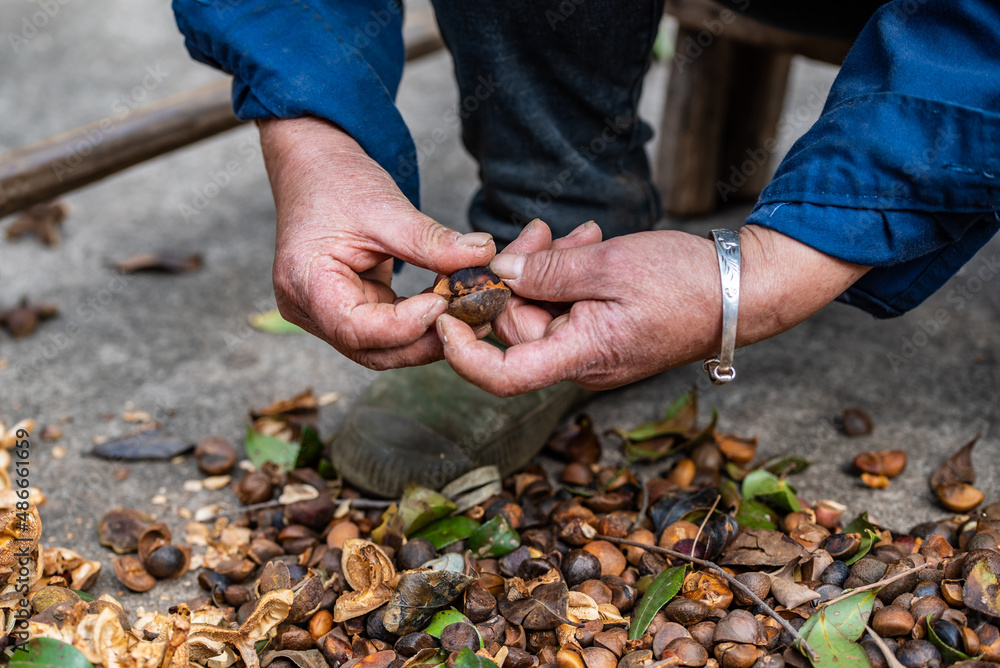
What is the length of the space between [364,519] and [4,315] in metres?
1.29

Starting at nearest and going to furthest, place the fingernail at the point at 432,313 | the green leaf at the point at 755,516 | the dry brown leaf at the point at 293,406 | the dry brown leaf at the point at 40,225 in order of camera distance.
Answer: the fingernail at the point at 432,313 → the green leaf at the point at 755,516 → the dry brown leaf at the point at 293,406 → the dry brown leaf at the point at 40,225

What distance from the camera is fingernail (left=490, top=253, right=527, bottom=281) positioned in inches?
44.2

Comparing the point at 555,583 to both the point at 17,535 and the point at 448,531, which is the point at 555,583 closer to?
the point at 448,531

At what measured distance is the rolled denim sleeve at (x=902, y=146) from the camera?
97cm

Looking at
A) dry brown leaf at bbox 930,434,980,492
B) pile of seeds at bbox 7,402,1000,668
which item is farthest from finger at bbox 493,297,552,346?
dry brown leaf at bbox 930,434,980,492

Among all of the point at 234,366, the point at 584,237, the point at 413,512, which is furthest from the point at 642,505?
the point at 234,366

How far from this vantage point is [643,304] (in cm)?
104

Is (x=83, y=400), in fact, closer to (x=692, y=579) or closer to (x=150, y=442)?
(x=150, y=442)

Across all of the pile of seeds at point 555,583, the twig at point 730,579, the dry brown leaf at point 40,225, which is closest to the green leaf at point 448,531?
the pile of seeds at point 555,583

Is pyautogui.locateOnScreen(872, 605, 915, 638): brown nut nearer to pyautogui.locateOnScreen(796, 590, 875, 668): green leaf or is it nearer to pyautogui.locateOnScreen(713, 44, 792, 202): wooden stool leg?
pyautogui.locateOnScreen(796, 590, 875, 668): green leaf

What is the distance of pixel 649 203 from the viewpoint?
176cm

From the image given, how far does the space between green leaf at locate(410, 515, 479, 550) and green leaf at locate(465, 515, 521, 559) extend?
0.10 feet

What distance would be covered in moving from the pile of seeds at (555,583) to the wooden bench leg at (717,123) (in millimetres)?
1306

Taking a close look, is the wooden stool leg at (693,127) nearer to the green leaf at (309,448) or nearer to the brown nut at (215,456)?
the green leaf at (309,448)
